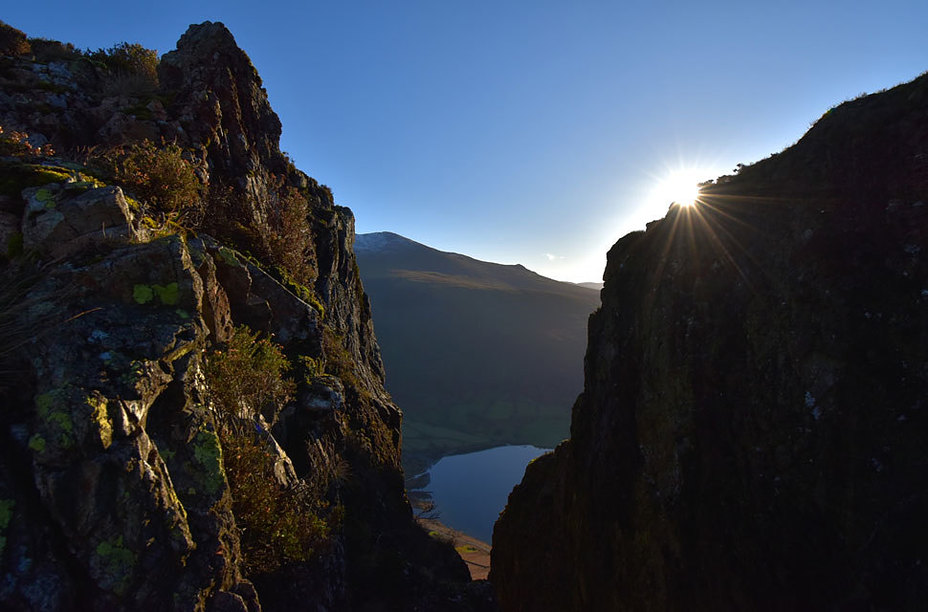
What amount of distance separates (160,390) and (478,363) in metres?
147

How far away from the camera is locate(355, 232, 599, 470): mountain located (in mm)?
113438

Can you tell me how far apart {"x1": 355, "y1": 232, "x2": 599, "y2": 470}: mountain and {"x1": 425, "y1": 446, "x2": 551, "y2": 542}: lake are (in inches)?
206

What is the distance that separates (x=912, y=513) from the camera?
6.71 meters

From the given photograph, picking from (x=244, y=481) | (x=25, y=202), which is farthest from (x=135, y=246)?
(x=244, y=481)

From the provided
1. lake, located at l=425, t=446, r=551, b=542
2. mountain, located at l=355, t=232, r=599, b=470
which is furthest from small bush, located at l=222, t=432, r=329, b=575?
mountain, located at l=355, t=232, r=599, b=470

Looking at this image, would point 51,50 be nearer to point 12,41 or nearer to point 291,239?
point 12,41

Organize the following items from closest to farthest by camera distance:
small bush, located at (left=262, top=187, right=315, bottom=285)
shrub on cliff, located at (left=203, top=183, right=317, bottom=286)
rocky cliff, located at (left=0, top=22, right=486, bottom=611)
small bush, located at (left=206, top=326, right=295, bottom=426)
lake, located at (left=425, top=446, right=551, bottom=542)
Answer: rocky cliff, located at (left=0, top=22, right=486, bottom=611)
small bush, located at (left=206, top=326, right=295, bottom=426)
shrub on cliff, located at (left=203, top=183, right=317, bottom=286)
small bush, located at (left=262, top=187, right=315, bottom=285)
lake, located at (left=425, top=446, right=551, bottom=542)

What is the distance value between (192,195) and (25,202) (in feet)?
9.08

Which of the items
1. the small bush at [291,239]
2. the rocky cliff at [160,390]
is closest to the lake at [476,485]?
the small bush at [291,239]

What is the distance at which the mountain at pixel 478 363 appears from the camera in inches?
4466

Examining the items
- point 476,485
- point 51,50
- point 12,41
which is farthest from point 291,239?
point 476,485

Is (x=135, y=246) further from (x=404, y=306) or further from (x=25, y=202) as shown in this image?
(x=404, y=306)

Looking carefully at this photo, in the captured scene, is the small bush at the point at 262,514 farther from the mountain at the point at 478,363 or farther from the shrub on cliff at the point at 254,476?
the mountain at the point at 478,363

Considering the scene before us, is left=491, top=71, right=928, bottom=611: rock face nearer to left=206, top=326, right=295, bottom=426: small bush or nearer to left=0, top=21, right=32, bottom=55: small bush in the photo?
left=206, top=326, right=295, bottom=426: small bush
